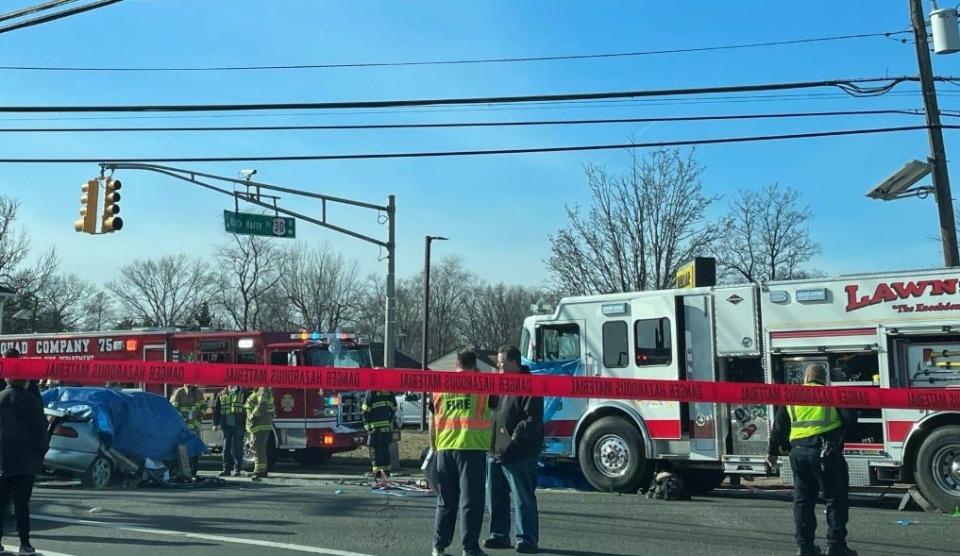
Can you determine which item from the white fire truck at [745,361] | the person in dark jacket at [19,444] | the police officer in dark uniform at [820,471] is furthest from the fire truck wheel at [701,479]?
the person in dark jacket at [19,444]

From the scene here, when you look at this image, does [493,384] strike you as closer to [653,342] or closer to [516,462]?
[516,462]

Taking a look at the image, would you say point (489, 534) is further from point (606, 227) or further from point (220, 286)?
point (220, 286)

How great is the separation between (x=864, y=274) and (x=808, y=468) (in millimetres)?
4981

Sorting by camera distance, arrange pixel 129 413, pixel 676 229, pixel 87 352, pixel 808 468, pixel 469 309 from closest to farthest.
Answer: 1. pixel 808 468
2. pixel 129 413
3. pixel 87 352
4. pixel 676 229
5. pixel 469 309

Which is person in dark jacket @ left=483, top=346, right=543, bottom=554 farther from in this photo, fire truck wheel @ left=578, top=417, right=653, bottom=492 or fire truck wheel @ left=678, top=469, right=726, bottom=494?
fire truck wheel @ left=678, top=469, right=726, bottom=494

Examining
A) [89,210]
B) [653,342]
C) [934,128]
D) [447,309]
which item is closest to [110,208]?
[89,210]

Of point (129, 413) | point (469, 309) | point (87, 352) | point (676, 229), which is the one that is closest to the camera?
point (129, 413)

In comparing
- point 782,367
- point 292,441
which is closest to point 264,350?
point 292,441

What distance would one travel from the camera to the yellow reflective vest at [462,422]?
7.30m

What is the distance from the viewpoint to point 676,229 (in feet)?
90.6

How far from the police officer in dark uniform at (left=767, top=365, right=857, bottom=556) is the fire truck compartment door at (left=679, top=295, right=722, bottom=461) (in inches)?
189

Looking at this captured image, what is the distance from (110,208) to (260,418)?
5972 millimetres

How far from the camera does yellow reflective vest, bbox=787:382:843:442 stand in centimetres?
746

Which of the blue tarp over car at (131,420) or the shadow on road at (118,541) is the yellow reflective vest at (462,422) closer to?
the shadow on road at (118,541)
